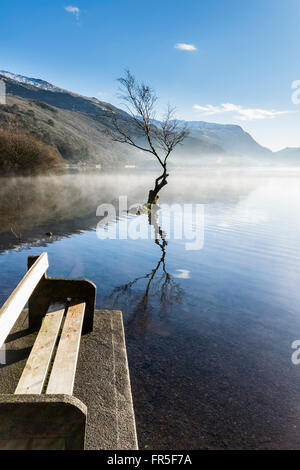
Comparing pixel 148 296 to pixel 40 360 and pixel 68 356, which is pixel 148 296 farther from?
pixel 40 360

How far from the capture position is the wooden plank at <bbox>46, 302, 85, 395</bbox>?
3.32 meters

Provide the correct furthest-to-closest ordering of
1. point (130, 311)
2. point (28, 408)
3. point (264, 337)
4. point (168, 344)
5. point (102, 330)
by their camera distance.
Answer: point (130, 311)
point (264, 337)
point (168, 344)
point (102, 330)
point (28, 408)

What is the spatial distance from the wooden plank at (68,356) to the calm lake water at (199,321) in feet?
4.02

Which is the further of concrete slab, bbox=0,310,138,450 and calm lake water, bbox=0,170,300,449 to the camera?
calm lake water, bbox=0,170,300,449

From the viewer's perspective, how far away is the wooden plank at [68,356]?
3315 mm

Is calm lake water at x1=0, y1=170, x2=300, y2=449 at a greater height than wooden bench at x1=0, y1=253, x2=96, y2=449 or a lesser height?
lesser

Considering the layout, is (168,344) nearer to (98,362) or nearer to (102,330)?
(102,330)

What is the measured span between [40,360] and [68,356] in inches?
13.1

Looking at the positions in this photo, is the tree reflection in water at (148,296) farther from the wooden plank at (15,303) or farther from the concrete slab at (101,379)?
the wooden plank at (15,303)

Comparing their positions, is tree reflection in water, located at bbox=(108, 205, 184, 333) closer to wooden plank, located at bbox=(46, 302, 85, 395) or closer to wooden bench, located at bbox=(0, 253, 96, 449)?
wooden bench, located at bbox=(0, 253, 96, 449)

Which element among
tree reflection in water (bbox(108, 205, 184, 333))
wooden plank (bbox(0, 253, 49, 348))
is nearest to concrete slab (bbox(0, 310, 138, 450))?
tree reflection in water (bbox(108, 205, 184, 333))

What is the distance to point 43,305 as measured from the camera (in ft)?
17.3

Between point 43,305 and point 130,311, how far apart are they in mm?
2764

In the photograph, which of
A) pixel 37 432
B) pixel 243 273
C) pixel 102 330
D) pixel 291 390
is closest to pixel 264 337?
pixel 291 390
